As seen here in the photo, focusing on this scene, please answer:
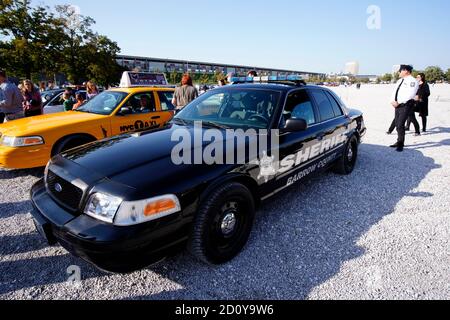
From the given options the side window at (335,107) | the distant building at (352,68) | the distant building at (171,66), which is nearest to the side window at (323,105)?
the side window at (335,107)

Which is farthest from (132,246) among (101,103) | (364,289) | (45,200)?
(101,103)

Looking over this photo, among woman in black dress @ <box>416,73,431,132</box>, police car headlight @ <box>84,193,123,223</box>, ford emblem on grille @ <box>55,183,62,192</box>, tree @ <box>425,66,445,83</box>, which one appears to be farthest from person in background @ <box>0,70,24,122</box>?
tree @ <box>425,66,445,83</box>

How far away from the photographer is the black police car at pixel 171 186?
175 cm

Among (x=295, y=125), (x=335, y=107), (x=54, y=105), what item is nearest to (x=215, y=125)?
(x=295, y=125)

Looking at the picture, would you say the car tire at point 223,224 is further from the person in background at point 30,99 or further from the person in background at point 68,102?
the person in background at point 68,102

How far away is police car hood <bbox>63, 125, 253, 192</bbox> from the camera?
1.91 meters

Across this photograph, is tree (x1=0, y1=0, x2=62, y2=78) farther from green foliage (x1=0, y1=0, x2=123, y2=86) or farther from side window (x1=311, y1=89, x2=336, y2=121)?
side window (x1=311, y1=89, x2=336, y2=121)

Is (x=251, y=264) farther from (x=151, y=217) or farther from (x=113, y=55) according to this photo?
(x=113, y=55)

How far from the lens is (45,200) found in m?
2.22

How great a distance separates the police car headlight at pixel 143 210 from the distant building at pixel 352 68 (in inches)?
501

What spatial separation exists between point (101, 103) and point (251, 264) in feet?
14.7

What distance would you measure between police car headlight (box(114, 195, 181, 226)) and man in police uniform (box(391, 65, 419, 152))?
6.22 m

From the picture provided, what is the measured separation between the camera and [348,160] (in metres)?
4.66

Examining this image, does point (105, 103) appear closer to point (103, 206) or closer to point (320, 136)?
point (103, 206)
